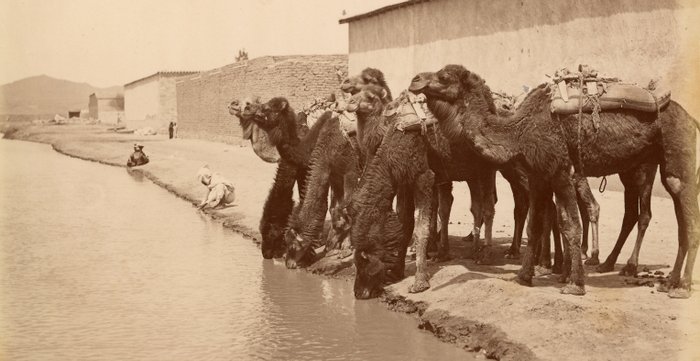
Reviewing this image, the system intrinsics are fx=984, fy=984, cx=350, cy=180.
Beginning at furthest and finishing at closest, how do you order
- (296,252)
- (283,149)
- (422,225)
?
1. (283,149)
2. (296,252)
3. (422,225)

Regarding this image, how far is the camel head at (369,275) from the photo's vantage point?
11250 millimetres

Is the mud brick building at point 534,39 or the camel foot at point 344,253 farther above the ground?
the mud brick building at point 534,39

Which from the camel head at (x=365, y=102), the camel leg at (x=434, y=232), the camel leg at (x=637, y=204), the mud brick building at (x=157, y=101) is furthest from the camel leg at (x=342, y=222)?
the mud brick building at (x=157, y=101)

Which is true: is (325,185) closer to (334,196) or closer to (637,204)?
(334,196)

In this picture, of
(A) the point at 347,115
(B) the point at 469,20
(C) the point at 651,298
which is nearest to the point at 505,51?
(B) the point at 469,20

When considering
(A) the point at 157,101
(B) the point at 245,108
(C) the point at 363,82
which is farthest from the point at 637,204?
(A) the point at 157,101

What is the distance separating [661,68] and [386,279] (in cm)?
962

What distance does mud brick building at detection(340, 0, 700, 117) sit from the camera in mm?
18438

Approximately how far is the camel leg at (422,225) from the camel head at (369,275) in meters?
0.43

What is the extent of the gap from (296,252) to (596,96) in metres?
5.15

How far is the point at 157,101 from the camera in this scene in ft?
236

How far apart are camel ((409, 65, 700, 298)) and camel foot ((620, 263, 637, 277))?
1014mm

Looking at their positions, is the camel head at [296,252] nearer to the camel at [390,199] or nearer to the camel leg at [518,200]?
the camel at [390,199]

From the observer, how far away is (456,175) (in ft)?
37.7
